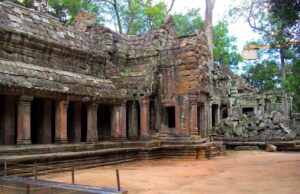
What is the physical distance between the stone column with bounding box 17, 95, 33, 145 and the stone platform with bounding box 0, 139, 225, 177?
1.23ft

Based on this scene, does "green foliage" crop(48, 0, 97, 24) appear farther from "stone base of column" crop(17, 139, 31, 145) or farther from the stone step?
"stone base of column" crop(17, 139, 31, 145)

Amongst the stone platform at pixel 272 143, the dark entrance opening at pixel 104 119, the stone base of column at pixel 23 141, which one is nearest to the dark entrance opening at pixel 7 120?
the stone base of column at pixel 23 141

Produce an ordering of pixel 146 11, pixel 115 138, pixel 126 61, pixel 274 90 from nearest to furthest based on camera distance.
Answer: pixel 115 138 < pixel 126 61 < pixel 146 11 < pixel 274 90

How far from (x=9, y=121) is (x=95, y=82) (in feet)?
13.4

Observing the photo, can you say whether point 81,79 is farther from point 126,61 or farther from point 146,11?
point 146,11

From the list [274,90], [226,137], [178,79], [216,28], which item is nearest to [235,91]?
[274,90]

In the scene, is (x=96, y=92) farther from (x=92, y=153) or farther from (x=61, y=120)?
(x=92, y=153)

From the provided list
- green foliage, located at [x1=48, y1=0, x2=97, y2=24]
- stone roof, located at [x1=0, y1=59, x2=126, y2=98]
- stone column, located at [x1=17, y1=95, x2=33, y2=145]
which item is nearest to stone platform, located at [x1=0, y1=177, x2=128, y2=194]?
stone column, located at [x1=17, y1=95, x2=33, y2=145]

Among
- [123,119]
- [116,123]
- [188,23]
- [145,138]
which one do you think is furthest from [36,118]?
[188,23]

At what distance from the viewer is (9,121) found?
11.9 metres

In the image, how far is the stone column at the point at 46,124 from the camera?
522 inches

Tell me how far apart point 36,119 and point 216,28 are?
3364 centimetres

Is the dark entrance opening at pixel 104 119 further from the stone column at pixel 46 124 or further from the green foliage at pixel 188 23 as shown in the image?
the green foliage at pixel 188 23

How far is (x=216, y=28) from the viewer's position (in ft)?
143
